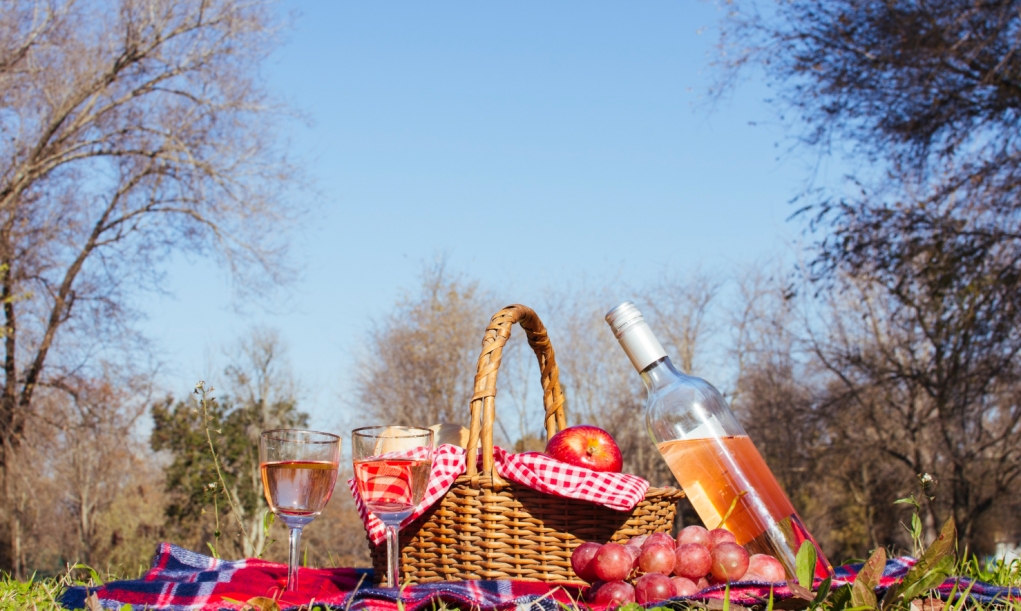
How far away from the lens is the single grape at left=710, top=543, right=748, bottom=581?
174cm

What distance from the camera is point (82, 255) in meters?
12.5

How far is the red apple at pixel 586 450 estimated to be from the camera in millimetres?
2303

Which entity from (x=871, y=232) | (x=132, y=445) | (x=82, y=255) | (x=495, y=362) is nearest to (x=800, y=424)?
(x=871, y=232)

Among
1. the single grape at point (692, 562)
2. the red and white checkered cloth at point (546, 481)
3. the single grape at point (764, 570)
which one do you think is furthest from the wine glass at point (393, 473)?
the single grape at point (764, 570)

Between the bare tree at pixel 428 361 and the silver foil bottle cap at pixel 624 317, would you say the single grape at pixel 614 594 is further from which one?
the bare tree at pixel 428 361

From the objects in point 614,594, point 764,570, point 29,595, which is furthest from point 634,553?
point 29,595

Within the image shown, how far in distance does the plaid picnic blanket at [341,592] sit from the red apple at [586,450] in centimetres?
36

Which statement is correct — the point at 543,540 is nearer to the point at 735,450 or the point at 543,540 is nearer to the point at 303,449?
the point at 735,450

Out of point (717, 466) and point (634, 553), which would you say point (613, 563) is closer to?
point (634, 553)

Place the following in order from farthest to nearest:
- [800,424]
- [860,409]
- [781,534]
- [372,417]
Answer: [372,417] < [860,409] < [800,424] < [781,534]

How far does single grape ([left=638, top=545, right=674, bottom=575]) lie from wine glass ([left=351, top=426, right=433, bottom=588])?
514 millimetres

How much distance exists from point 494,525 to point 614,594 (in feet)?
1.75

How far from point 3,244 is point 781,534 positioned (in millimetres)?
→ 11066

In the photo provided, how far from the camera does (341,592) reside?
1893 millimetres
